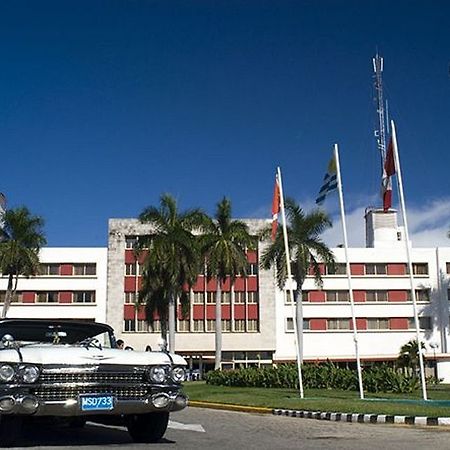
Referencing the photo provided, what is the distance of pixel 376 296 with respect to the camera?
6688 centimetres

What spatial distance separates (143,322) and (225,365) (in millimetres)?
8451

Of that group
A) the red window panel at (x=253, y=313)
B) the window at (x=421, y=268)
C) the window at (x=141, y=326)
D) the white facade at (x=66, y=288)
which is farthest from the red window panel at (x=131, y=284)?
the window at (x=421, y=268)

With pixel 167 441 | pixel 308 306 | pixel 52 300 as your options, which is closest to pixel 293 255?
pixel 308 306

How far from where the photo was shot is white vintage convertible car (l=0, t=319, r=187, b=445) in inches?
320

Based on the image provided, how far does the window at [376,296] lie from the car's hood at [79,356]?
5940 cm

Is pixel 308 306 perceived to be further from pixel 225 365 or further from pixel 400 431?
pixel 400 431

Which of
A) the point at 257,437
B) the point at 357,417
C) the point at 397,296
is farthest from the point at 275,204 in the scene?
the point at 397,296

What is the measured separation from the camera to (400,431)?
12867mm

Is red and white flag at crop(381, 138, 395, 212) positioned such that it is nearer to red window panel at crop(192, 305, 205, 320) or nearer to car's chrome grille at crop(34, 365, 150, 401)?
car's chrome grille at crop(34, 365, 150, 401)

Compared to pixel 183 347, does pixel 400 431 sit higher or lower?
lower

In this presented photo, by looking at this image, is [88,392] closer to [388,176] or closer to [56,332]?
[56,332]

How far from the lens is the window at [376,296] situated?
66.8 meters

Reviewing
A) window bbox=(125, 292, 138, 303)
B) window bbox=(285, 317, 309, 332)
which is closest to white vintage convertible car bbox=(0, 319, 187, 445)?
window bbox=(285, 317, 309, 332)

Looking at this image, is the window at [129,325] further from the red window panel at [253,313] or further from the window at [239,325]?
the red window panel at [253,313]
